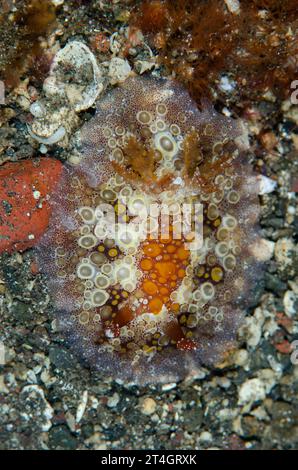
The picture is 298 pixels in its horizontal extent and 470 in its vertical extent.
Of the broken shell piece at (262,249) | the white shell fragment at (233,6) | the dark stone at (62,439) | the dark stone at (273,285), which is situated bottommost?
the dark stone at (62,439)

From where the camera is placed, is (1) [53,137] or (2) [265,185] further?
(2) [265,185]

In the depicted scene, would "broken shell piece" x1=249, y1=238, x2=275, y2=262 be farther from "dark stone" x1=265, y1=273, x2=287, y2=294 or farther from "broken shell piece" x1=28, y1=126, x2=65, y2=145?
"broken shell piece" x1=28, y1=126, x2=65, y2=145

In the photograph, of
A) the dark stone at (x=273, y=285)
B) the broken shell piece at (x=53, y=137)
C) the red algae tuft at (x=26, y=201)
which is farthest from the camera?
the dark stone at (x=273, y=285)

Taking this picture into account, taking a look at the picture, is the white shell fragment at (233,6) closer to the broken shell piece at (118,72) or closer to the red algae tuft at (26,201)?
the broken shell piece at (118,72)

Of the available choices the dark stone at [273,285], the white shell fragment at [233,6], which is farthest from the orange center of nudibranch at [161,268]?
the white shell fragment at [233,6]

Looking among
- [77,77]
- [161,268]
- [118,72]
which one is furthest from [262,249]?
[77,77]

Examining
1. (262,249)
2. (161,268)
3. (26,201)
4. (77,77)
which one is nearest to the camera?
(161,268)

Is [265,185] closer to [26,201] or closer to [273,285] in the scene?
[273,285]
